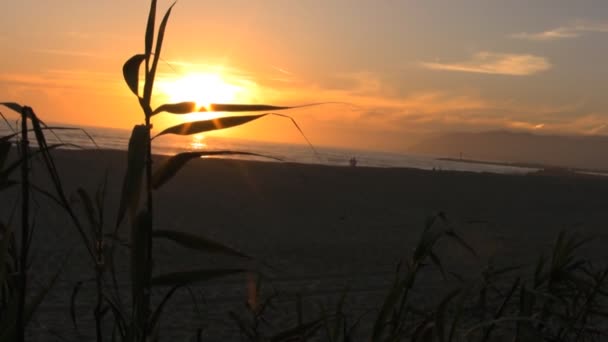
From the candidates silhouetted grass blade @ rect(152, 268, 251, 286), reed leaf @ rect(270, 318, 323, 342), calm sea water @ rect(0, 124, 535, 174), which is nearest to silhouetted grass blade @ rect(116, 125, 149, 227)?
silhouetted grass blade @ rect(152, 268, 251, 286)

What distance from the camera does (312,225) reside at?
12.3m

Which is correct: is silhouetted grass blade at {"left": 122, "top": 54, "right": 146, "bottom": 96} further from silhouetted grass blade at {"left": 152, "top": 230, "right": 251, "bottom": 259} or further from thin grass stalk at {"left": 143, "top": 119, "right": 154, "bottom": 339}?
silhouetted grass blade at {"left": 152, "top": 230, "right": 251, "bottom": 259}

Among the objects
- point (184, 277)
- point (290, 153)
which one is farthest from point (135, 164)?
point (290, 153)

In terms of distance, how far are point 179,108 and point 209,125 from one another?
51mm

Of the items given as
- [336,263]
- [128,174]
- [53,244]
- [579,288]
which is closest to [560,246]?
[579,288]

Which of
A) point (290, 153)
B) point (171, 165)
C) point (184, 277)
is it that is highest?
point (290, 153)

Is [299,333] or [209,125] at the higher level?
[209,125]

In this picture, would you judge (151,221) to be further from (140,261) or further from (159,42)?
(159,42)

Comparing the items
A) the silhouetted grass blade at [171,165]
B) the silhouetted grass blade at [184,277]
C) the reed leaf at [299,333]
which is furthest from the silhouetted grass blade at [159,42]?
the reed leaf at [299,333]

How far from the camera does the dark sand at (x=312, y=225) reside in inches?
246

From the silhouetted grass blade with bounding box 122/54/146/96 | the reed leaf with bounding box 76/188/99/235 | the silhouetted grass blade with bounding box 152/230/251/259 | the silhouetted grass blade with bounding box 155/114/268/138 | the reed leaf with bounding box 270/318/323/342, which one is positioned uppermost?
the silhouetted grass blade with bounding box 122/54/146/96

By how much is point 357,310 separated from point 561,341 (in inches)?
187

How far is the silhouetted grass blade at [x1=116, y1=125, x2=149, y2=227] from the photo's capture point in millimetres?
787

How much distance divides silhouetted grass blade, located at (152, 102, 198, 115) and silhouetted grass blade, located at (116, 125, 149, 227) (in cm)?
8
